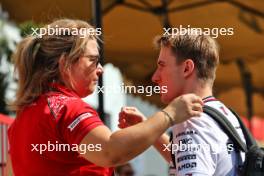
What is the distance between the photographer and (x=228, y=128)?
7.23ft

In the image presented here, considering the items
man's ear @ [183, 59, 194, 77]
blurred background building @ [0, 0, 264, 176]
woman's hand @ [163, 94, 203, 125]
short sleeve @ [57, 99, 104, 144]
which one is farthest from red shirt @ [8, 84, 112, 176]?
blurred background building @ [0, 0, 264, 176]

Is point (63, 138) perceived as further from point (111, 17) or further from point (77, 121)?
point (111, 17)

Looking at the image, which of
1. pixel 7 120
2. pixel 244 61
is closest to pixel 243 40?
pixel 244 61

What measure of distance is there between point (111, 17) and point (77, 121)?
3.55 metres

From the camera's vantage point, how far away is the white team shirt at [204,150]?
213cm

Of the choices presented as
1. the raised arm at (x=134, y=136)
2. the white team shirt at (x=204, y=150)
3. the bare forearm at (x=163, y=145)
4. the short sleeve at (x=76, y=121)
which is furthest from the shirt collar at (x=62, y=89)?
the bare forearm at (x=163, y=145)

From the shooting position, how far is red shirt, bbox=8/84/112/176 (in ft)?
6.92

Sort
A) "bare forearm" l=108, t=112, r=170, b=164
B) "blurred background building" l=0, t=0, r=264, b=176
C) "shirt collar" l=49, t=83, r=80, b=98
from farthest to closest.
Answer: "blurred background building" l=0, t=0, r=264, b=176 → "shirt collar" l=49, t=83, r=80, b=98 → "bare forearm" l=108, t=112, r=170, b=164

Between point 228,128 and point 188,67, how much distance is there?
273 millimetres

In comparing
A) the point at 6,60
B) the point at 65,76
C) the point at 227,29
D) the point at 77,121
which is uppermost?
the point at 227,29

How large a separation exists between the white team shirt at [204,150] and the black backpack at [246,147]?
1 cm

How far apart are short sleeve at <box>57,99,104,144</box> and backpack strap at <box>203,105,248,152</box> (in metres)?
0.38

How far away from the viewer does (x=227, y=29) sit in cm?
591

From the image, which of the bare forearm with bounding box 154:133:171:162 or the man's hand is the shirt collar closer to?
the man's hand
